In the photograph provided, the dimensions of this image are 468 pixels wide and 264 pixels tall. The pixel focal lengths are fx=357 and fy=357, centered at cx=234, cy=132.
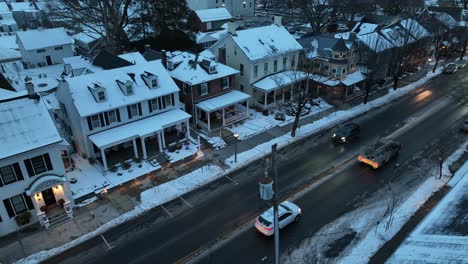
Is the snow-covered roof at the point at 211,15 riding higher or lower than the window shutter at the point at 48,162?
higher

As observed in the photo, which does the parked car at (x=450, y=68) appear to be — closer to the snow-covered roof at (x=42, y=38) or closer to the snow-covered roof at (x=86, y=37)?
the snow-covered roof at (x=86, y=37)

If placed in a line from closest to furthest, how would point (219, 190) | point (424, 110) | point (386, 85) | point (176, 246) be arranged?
point (176, 246), point (219, 190), point (424, 110), point (386, 85)

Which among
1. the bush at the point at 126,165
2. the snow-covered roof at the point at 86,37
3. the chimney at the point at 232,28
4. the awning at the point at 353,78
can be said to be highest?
the chimney at the point at 232,28

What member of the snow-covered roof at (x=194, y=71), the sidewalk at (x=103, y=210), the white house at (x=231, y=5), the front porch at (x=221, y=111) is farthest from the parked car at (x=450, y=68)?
the white house at (x=231, y=5)

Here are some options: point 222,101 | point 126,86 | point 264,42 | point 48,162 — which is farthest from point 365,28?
point 48,162

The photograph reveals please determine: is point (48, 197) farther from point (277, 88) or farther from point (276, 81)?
point (276, 81)

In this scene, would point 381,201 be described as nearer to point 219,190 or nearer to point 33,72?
point 219,190

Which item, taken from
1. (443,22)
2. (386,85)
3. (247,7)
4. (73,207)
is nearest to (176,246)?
(73,207)
